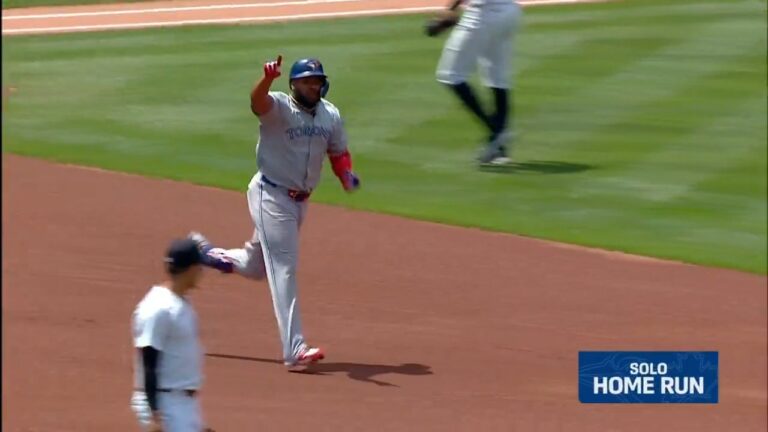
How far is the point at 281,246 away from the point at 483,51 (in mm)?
4658

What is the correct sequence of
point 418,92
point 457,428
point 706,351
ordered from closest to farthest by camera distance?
point 457,428 → point 706,351 → point 418,92

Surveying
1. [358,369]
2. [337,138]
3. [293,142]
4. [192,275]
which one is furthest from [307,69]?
[192,275]

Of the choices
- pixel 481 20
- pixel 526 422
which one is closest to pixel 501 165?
pixel 481 20

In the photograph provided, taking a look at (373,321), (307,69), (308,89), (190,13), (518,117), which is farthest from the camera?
(190,13)

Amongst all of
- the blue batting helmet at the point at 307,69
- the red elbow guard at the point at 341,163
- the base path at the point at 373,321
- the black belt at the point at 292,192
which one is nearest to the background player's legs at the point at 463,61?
the base path at the point at 373,321

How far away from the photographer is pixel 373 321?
898 centimetres

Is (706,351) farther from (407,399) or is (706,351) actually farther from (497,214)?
(497,214)

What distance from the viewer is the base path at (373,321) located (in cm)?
760

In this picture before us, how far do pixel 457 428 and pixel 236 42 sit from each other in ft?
35.0

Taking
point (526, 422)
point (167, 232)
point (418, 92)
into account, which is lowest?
point (526, 422)

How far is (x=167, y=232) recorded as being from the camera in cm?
1058

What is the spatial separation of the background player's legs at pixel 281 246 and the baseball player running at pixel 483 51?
4333 mm

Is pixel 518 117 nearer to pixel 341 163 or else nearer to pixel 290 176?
pixel 341 163

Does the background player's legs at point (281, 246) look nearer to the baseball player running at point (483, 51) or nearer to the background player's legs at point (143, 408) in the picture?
the background player's legs at point (143, 408)
